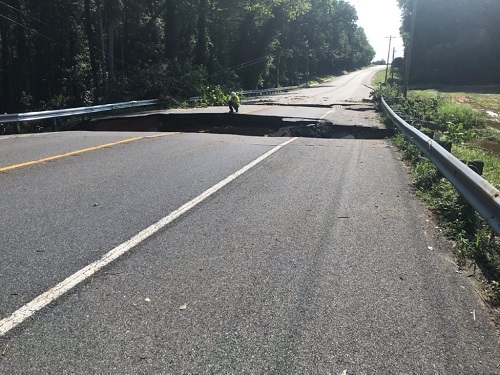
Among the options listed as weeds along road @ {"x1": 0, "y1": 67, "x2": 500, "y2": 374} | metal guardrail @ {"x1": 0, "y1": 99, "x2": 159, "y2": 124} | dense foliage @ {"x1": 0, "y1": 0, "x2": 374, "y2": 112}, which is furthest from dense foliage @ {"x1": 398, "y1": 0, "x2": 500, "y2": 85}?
weeds along road @ {"x1": 0, "y1": 67, "x2": 500, "y2": 374}

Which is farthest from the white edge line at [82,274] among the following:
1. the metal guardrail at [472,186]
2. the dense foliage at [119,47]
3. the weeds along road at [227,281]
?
the dense foliage at [119,47]

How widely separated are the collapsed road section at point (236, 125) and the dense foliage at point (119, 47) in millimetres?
7669

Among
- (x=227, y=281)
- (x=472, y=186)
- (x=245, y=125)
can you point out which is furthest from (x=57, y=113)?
(x=472, y=186)

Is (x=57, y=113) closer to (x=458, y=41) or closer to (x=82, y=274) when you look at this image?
(x=82, y=274)

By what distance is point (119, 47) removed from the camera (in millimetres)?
42969

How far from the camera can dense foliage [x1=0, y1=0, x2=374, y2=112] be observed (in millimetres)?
30062

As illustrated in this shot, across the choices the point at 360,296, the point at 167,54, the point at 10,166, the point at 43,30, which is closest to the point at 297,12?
the point at 167,54

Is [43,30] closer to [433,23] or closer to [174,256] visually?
[174,256]

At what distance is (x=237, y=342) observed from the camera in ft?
9.18

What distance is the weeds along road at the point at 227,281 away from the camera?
267 centimetres

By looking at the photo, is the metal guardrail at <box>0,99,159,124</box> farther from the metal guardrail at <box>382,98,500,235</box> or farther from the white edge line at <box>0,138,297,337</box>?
the metal guardrail at <box>382,98,500,235</box>

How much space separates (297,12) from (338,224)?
5429 centimetres

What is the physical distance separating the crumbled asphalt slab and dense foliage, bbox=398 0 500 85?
205 ft

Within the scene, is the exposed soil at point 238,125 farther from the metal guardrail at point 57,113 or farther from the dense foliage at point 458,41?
the dense foliage at point 458,41
